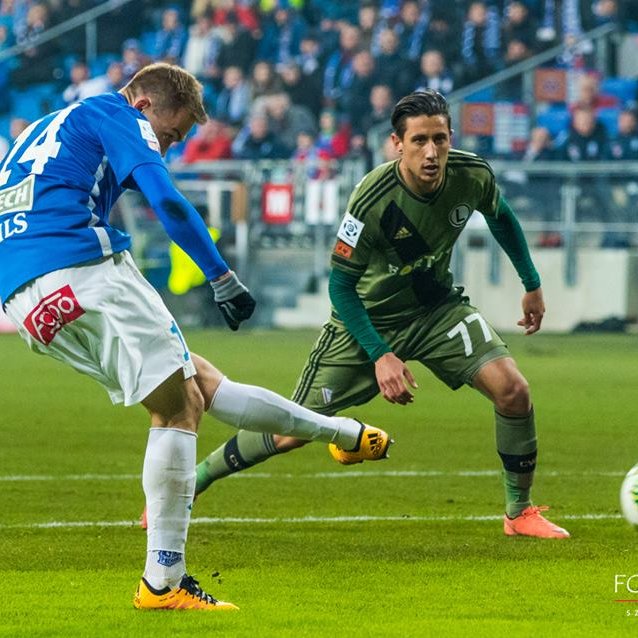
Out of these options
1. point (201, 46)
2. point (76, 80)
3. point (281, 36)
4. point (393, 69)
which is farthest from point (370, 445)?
point (201, 46)

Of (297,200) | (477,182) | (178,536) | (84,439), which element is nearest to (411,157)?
(477,182)

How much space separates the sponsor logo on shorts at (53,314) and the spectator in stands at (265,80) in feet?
66.4

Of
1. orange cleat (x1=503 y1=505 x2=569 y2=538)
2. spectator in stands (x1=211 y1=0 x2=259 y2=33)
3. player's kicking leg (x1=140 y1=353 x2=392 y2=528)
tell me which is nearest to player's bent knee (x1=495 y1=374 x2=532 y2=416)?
orange cleat (x1=503 y1=505 x2=569 y2=538)

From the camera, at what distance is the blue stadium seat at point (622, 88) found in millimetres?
23328

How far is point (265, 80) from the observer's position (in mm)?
25125

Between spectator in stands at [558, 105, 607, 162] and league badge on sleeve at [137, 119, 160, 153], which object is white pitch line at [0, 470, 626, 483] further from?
spectator in stands at [558, 105, 607, 162]

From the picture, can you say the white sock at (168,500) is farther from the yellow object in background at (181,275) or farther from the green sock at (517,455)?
the yellow object in background at (181,275)

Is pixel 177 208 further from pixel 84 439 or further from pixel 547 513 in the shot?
pixel 84 439

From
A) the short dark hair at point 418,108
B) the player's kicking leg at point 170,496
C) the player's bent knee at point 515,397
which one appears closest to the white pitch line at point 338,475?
the player's bent knee at point 515,397

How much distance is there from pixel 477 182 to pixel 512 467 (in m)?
1.26

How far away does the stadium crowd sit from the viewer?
23.5 m

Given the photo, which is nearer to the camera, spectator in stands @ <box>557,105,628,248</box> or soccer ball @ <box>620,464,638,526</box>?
soccer ball @ <box>620,464,638,526</box>

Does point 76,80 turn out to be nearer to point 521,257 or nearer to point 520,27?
point 520,27

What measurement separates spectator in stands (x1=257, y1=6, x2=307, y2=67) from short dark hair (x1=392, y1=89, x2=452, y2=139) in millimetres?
19881
